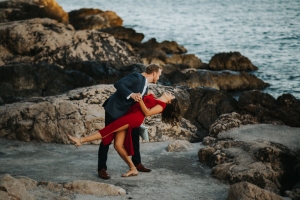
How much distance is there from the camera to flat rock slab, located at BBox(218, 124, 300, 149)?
28.6 ft

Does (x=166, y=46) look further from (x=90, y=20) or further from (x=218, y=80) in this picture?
(x=218, y=80)

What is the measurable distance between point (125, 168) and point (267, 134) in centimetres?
272

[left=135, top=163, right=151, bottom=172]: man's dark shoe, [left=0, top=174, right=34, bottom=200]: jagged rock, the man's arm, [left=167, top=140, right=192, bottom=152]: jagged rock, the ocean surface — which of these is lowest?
the ocean surface

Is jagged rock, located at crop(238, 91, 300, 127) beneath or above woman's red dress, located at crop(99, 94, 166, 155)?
beneath

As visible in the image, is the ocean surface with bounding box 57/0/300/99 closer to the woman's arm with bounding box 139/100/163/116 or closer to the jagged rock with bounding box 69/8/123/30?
the jagged rock with bounding box 69/8/123/30

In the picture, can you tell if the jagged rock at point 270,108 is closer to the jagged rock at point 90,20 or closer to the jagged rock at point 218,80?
the jagged rock at point 218,80

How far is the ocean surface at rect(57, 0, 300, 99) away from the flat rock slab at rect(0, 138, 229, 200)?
16.0 metres

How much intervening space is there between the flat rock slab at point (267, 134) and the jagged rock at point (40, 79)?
5.23 m

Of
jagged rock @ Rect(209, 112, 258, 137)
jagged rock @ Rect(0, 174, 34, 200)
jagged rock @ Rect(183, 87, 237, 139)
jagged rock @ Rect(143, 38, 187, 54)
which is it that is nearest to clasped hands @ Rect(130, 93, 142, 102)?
jagged rock @ Rect(0, 174, 34, 200)

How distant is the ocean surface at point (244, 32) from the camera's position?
31266mm

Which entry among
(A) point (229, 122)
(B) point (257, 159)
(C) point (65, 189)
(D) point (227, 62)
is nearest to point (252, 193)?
(B) point (257, 159)

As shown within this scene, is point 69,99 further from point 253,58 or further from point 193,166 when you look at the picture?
point 253,58

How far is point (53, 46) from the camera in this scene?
1742 cm

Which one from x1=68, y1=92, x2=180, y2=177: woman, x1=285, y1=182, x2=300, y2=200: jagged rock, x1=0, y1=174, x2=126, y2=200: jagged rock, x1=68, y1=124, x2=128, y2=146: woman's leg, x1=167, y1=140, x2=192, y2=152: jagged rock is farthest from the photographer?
x1=167, y1=140, x2=192, y2=152: jagged rock
